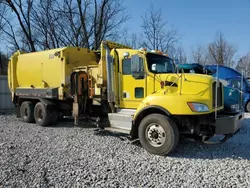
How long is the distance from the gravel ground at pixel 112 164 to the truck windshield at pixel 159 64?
6.60 feet

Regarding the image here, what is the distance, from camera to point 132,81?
6.32 metres

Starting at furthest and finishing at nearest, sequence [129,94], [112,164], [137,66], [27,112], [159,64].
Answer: [27,112]
[129,94]
[159,64]
[137,66]
[112,164]

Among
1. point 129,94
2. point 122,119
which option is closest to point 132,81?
point 129,94

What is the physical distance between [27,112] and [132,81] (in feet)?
18.5

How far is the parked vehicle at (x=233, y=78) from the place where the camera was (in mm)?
7773

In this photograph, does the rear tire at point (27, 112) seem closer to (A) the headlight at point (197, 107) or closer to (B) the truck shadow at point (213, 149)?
(B) the truck shadow at point (213, 149)

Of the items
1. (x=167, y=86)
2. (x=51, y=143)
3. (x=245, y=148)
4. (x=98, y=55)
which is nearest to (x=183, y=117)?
(x=167, y=86)

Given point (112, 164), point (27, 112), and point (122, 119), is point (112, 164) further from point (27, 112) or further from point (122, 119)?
point (27, 112)

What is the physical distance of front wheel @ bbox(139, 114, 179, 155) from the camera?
515 centimetres

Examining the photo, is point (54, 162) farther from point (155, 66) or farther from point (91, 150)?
point (155, 66)

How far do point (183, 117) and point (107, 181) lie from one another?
7.62 ft

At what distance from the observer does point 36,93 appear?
9.18 meters

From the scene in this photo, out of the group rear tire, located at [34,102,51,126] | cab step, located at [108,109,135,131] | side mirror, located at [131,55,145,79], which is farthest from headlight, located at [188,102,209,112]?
rear tire, located at [34,102,51,126]

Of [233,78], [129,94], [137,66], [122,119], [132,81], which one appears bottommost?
[122,119]
